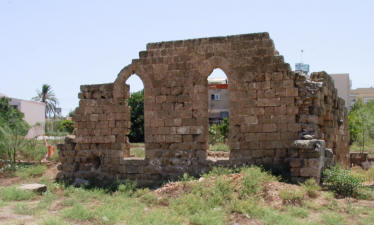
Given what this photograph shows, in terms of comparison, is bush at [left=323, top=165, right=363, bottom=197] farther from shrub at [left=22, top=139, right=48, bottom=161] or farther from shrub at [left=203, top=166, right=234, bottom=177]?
shrub at [left=22, top=139, right=48, bottom=161]

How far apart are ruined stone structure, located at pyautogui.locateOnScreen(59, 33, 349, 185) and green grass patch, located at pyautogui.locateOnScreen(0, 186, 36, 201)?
6.87 ft

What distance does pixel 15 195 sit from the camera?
27.9 feet

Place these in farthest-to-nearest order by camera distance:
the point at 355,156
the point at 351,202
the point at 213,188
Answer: the point at 355,156, the point at 213,188, the point at 351,202

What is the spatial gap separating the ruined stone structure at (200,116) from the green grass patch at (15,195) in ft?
6.87

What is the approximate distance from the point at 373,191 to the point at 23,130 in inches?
507

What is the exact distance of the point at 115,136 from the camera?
34.0ft

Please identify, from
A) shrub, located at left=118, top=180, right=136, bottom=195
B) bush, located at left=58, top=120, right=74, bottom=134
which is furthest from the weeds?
bush, located at left=58, top=120, right=74, bottom=134

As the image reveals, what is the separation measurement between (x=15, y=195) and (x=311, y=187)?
6.49m

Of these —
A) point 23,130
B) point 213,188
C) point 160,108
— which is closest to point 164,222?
point 213,188

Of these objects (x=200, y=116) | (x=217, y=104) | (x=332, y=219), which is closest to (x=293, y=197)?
(x=332, y=219)

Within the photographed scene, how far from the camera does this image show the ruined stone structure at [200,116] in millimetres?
8852

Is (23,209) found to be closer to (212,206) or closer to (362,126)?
(212,206)

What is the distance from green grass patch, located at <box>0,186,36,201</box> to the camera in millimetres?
8406

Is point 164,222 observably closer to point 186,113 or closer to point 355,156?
point 186,113
